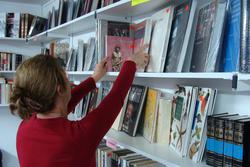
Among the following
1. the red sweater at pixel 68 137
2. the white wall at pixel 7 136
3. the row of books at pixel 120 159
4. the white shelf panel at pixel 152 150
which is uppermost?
the red sweater at pixel 68 137

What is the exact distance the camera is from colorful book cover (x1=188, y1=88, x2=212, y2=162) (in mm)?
1012

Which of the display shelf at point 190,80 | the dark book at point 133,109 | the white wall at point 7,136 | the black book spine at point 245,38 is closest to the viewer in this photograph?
the black book spine at point 245,38

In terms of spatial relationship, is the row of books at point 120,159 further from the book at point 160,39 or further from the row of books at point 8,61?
the row of books at point 8,61

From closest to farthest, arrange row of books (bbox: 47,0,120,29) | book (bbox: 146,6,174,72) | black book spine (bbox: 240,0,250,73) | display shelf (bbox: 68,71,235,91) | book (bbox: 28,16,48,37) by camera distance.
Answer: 1. black book spine (bbox: 240,0,250,73)
2. display shelf (bbox: 68,71,235,91)
3. book (bbox: 146,6,174,72)
4. row of books (bbox: 47,0,120,29)
5. book (bbox: 28,16,48,37)

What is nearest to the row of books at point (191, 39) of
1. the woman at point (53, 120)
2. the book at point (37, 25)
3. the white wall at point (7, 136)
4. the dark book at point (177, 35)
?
the dark book at point (177, 35)

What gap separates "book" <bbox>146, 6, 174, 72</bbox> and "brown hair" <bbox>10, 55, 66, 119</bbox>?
1.25ft

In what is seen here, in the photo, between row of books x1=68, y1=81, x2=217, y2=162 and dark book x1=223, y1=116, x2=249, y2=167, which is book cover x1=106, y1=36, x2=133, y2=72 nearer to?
row of books x1=68, y1=81, x2=217, y2=162

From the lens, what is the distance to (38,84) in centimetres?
102

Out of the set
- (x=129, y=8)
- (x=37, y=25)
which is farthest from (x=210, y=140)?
(x=37, y=25)

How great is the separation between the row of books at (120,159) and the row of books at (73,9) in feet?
2.51

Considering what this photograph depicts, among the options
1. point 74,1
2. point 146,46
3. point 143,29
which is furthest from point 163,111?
point 74,1

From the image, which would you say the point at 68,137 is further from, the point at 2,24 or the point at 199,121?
the point at 2,24

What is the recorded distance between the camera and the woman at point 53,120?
1.01 metres

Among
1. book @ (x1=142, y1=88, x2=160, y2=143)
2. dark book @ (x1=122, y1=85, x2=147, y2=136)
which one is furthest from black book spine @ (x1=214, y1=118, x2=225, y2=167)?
dark book @ (x1=122, y1=85, x2=147, y2=136)
